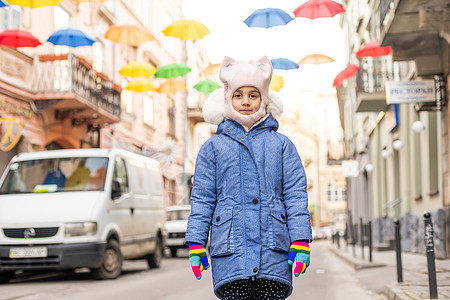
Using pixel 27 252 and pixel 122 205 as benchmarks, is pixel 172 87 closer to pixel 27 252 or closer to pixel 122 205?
pixel 122 205

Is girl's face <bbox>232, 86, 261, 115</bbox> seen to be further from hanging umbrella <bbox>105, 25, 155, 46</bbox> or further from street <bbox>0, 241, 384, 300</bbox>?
hanging umbrella <bbox>105, 25, 155, 46</bbox>

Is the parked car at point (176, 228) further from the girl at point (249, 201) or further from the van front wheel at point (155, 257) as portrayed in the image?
the girl at point (249, 201)

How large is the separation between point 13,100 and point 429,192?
33.6ft

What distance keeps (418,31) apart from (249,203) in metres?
11.0

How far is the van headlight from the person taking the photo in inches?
446

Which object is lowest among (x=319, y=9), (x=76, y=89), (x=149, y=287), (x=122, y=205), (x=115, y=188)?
(x=149, y=287)

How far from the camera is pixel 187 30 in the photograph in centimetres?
1576

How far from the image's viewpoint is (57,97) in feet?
62.8

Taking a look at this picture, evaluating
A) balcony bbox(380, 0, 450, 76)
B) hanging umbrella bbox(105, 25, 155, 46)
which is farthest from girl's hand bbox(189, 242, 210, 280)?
hanging umbrella bbox(105, 25, 155, 46)

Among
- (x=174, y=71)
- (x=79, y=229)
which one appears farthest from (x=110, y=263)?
(x=174, y=71)

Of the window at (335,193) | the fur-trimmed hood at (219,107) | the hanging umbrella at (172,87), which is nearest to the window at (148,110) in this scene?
the hanging umbrella at (172,87)

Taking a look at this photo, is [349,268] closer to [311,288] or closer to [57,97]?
[311,288]

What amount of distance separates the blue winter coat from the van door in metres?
8.46

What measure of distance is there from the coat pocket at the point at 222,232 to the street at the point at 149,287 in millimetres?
5491
